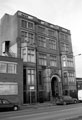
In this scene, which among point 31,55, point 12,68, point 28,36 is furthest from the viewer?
point 28,36

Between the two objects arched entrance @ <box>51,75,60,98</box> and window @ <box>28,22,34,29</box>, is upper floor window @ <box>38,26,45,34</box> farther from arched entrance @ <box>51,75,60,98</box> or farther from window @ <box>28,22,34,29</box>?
arched entrance @ <box>51,75,60,98</box>

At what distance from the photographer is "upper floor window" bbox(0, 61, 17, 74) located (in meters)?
26.5

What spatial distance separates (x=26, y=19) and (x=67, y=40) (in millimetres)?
13300

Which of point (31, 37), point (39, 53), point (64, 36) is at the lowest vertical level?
point (39, 53)

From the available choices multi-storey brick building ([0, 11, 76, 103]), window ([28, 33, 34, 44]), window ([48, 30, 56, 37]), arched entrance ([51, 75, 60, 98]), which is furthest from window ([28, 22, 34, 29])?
arched entrance ([51, 75, 60, 98])

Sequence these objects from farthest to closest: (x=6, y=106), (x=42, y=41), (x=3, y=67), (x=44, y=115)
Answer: (x=42, y=41), (x=3, y=67), (x=6, y=106), (x=44, y=115)

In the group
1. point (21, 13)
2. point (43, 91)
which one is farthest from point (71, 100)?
point (21, 13)

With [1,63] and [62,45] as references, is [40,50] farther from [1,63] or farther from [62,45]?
[1,63]

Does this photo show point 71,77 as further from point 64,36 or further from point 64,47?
point 64,36

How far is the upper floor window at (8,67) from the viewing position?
26495 millimetres

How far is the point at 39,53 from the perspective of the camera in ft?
115

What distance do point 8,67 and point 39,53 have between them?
32.4 feet

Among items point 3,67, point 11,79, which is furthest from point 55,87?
point 3,67

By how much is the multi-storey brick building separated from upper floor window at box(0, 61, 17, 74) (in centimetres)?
355
